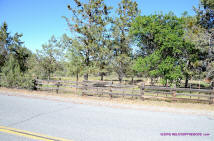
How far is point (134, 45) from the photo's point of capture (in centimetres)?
1716

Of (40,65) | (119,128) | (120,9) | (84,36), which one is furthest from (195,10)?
(40,65)

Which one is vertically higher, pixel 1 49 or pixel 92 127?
pixel 1 49

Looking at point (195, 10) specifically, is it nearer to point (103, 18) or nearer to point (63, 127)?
point (103, 18)

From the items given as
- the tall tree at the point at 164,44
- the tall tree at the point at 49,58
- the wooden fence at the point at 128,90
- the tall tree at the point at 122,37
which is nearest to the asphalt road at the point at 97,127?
the wooden fence at the point at 128,90

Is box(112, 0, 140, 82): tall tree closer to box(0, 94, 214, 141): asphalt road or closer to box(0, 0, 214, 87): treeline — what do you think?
box(0, 0, 214, 87): treeline

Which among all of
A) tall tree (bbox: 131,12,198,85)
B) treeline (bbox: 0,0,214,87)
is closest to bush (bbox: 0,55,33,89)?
treeline (bbox: 0,0,214,87)

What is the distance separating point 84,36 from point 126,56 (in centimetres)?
607

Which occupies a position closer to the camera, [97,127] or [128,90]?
[97,127]

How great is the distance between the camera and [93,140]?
12.5 feet

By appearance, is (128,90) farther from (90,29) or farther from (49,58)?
(49,58)

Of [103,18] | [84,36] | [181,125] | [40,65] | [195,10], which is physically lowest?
[181,125]

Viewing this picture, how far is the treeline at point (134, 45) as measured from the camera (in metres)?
12.8

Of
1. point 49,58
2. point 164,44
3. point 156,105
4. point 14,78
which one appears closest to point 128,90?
point 156,105

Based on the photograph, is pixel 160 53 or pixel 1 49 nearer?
pixel 160 53
